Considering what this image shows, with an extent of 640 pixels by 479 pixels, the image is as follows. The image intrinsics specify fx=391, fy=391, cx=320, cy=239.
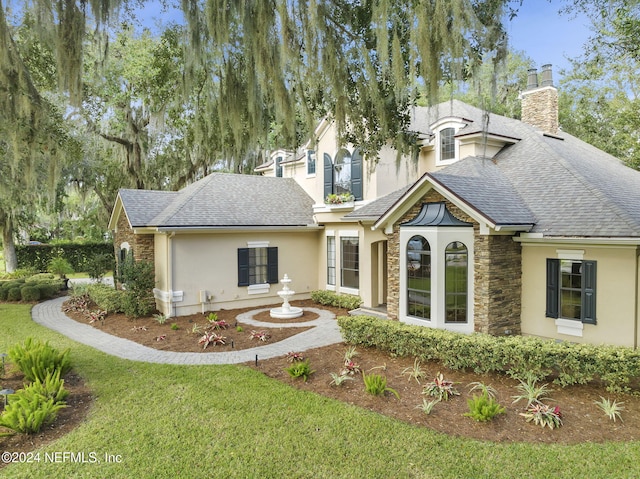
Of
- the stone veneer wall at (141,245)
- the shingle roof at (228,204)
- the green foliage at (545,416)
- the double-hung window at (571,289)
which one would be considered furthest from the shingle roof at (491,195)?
the stone veneer wall at (141,245)

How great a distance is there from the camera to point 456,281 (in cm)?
921

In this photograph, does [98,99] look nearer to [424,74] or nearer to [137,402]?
[137,402]

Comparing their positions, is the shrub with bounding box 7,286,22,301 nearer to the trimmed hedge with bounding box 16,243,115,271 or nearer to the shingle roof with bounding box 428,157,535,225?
the trimmed hedge with bounding box 16,243,115,271

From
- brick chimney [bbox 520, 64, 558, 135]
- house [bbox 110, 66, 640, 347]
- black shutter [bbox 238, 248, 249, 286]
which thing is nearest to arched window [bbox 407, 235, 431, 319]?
house [bbox 110, 66, 640, 347]

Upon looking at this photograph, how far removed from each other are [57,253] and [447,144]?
25.0m

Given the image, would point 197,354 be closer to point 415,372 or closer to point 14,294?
point 415,372

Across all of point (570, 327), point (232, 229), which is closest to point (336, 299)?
point (232, 229)

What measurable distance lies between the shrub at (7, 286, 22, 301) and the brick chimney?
71.7 ft

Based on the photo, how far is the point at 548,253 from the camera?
29.3 ft

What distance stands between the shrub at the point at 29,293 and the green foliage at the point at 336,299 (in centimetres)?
1149

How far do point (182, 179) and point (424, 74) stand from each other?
18972 mm

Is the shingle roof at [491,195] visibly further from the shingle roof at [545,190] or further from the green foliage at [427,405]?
the green foliage at [427,405]

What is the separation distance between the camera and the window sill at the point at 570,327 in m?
8.45

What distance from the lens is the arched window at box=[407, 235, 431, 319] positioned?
9.54 meters
